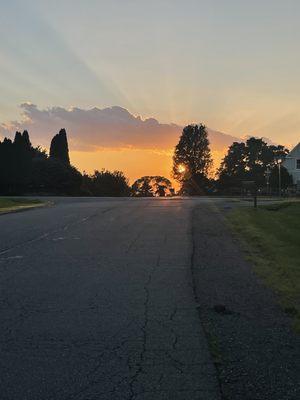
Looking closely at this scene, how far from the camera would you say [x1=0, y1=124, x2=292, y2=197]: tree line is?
65.3 meters

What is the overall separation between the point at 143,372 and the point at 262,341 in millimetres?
1571

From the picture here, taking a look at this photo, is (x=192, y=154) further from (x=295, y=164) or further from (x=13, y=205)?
(x=13, y=205)

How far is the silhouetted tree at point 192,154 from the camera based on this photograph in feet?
338

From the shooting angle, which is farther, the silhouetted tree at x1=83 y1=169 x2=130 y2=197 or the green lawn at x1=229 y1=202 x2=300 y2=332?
the silhouetted tree at x1=83 y1=169 x2=130 y2=197

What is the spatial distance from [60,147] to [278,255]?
66289 millimetres

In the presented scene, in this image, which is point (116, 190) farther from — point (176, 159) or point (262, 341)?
point (262, 341)

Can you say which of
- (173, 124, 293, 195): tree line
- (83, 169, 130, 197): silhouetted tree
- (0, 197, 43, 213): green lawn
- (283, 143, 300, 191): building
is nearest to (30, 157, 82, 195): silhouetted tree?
(83, 169, 130, 197): silhouetted tree

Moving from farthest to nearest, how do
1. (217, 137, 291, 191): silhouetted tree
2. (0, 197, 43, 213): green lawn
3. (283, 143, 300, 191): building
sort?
(217, 137, 291, 191): silhouetted tree
(283, 143, 300, 191): building
(0, 197, 43, 213): green lawn

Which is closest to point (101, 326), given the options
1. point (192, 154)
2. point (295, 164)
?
point (295, 164)

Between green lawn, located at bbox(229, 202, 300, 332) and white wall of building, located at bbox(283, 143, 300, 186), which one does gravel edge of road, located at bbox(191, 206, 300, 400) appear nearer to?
green lawn, located at bbox(229, 202, 300, 332)

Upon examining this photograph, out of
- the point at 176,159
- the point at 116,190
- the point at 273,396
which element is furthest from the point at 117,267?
the point at 176,159

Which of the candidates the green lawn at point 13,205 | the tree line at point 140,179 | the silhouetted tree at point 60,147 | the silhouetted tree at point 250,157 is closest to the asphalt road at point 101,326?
the green lawn at point 13,205

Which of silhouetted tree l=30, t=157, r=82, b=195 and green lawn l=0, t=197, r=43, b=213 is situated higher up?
silhouetted tree l=30, t=157, r=82, b=195

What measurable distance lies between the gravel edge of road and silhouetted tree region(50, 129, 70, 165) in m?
66.8
